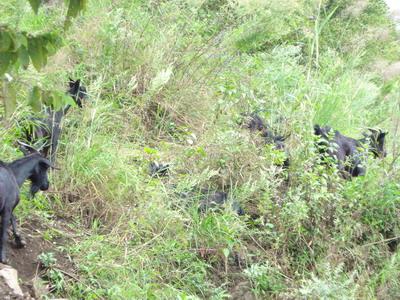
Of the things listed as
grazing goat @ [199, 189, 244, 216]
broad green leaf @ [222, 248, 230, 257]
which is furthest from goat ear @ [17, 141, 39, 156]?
broad green leaf @ [222, 248, 230, 257]

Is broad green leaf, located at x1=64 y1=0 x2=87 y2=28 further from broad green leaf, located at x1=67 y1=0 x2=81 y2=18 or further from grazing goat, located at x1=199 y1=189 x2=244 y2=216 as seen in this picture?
grazing goat, located at x1=199 y1=189 x2=244 y2=216

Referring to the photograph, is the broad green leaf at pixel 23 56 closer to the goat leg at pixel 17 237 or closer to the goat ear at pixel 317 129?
the goat leg at pixel 17 237

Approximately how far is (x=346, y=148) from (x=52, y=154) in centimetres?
332

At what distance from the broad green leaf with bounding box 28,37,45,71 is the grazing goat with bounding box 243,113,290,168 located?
469 centimetres

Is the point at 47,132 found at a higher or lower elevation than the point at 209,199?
higher

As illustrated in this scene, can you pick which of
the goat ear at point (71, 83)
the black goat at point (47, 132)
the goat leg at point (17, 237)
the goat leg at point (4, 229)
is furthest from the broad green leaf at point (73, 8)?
the goat ear at point (71, 83)

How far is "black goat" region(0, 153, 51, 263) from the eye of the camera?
15.6ft

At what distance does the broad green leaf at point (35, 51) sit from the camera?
99.8 inches

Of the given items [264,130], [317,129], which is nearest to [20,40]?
[264,130]

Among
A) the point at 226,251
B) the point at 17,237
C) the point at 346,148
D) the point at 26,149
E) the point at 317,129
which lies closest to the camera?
the point at 17,237

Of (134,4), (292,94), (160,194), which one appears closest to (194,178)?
(160,194)

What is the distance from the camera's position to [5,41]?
2.37 meters

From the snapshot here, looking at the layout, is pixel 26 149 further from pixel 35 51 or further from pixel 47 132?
pixel 35 51

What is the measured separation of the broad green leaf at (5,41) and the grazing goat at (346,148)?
4781 mm
